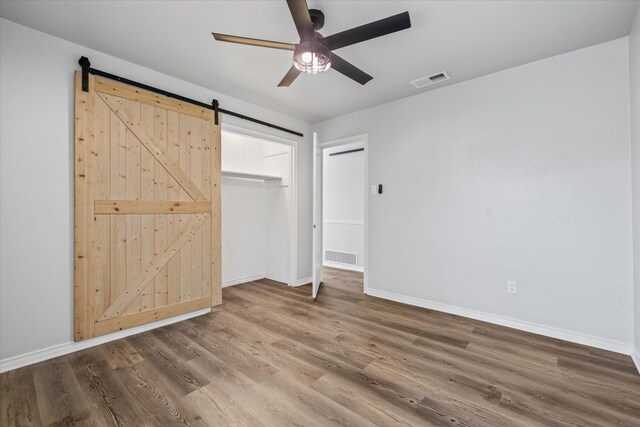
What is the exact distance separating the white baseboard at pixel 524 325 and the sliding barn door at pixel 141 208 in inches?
97.8

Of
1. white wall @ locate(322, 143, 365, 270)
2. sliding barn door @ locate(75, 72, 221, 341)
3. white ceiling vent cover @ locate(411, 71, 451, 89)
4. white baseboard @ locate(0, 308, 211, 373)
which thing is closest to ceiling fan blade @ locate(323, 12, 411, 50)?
white ceiling vent cover @ locate(411, 71, 451, 89)

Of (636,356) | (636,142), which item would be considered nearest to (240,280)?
(636,356)

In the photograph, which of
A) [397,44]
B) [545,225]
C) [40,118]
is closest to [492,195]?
[545,225]

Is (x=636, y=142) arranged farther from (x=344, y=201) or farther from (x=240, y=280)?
(x=240, y=280)

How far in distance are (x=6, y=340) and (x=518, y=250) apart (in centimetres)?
450

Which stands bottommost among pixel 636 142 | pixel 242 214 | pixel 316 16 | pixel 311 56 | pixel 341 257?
pixel 341 257

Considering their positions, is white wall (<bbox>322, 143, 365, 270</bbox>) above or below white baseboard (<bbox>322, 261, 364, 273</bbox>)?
above

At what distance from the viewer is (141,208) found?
2.83m

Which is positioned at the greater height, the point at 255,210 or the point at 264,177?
the point at 264,177

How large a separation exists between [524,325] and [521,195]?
4.31 feet

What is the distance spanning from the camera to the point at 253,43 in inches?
77.1

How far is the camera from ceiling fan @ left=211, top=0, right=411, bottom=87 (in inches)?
67.4

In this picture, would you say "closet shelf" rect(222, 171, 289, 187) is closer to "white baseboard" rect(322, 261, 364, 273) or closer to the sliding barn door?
the sliding barn door

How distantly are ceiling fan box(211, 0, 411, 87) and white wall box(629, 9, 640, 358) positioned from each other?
6.34 feet
